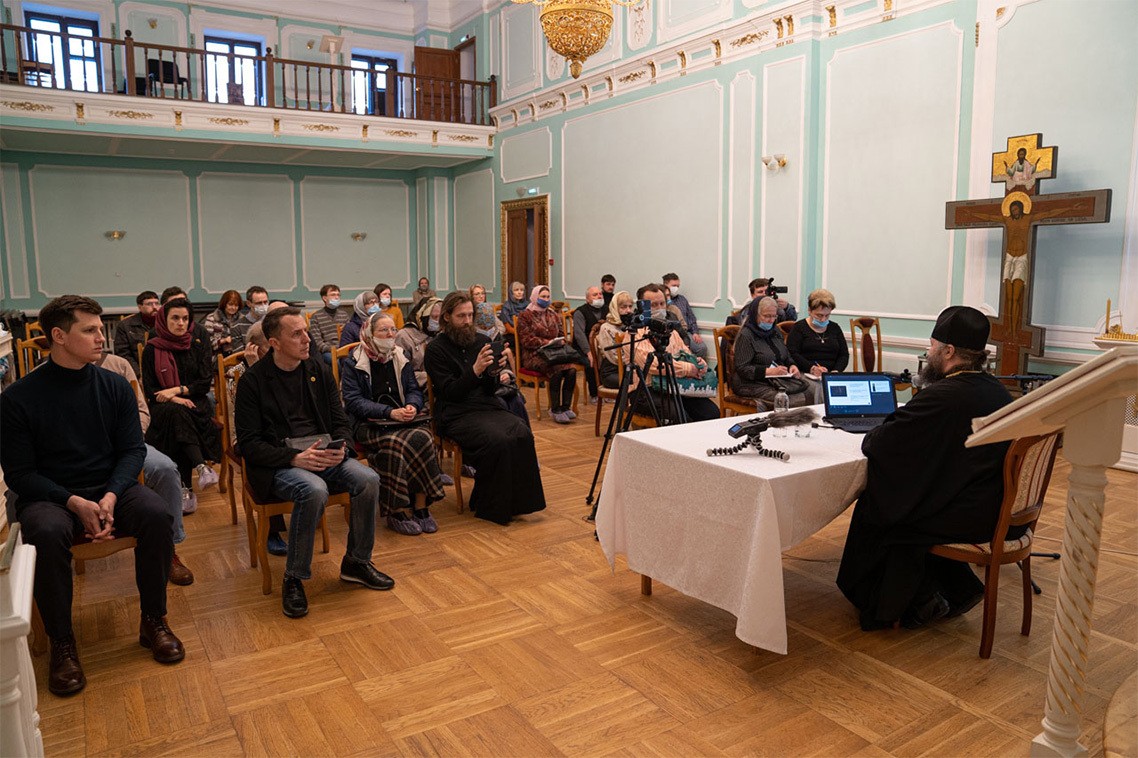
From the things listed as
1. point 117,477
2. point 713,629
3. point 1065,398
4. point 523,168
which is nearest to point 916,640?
point 713,629

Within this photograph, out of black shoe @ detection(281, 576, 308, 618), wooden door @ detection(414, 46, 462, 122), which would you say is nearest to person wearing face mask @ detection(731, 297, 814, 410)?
black shoe @ detection(281, 576, 308, 618)

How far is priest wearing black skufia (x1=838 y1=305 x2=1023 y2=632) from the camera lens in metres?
2.65

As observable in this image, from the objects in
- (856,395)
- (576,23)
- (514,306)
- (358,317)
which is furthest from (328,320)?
(856,395)

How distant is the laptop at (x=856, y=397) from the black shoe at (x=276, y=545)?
8.17 feet

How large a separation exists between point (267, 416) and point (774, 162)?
5.73m

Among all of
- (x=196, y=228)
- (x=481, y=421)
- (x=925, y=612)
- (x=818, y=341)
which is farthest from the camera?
(x=196, y=228)

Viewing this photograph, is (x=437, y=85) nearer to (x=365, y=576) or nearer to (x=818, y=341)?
(x=818, y=341)

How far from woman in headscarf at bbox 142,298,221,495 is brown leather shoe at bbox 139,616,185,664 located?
175 cm

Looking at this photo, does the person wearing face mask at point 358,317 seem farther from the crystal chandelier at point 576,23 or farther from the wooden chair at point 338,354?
the crystal chandelier at point 576,23

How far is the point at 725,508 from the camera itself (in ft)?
8.66

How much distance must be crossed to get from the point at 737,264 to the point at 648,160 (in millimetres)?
1885

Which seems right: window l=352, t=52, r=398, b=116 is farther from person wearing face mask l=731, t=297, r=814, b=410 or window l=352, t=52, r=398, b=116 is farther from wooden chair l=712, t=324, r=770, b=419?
person wearing face mask l=731, t=297, r=814, b=410

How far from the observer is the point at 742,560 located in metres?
2.58

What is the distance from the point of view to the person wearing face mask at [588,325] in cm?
735
